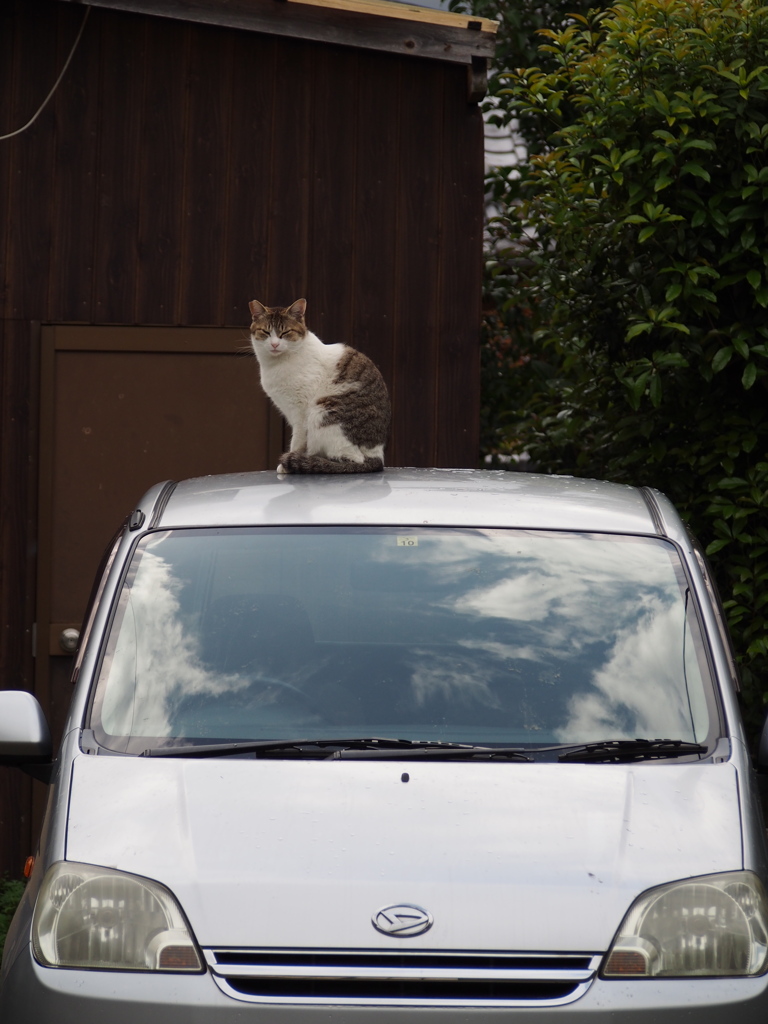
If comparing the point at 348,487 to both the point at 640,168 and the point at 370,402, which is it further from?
the point at 640,168

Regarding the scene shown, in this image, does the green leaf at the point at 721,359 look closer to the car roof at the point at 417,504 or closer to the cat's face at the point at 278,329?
the car roof at the point at 417,504

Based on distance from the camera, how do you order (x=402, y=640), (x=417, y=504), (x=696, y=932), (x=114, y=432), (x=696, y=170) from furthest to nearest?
(x=114, y=432) → (x=696, y=170) → (x=417, y=504) → (x=402, y=640) → (x=696, y=932)

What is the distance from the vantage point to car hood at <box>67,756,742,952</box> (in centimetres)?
242

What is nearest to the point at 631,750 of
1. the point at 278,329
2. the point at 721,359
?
the point at 278,329

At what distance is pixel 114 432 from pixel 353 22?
247 centimetres

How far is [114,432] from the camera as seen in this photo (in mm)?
6285

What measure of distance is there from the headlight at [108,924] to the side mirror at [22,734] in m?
0.45

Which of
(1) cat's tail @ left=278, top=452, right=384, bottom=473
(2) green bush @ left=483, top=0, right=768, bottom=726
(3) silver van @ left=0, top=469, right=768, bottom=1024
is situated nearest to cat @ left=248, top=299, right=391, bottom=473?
(1) cat's tail @ left=278, top=452, right=384, bottom=473

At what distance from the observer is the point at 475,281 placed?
21.5 feet

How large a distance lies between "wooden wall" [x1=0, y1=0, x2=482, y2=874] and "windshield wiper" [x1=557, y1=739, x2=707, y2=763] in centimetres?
366

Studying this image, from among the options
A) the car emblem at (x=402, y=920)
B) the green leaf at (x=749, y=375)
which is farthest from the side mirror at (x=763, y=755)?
the green leaf at (x=749, y=375)

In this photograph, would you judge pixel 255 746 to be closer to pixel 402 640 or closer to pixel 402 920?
pixel 402 640

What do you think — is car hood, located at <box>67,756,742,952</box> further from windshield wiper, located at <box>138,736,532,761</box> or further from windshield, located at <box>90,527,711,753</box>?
windshield, located at <box>90,527,711,753</box>

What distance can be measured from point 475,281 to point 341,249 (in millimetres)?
738
